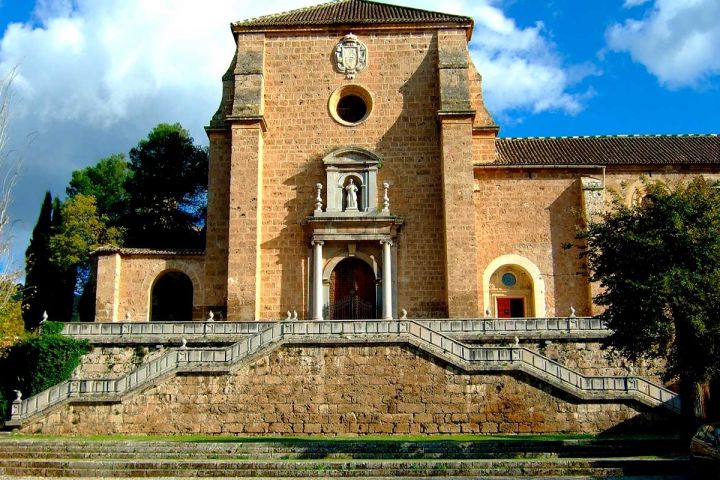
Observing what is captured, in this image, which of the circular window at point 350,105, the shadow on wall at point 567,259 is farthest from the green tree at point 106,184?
the shadow on wall at point 567,259

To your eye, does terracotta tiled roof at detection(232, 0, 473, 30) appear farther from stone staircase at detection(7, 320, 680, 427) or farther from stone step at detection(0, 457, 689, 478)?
stone step at detection(0, 457, 689, 478)

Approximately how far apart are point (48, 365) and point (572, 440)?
49.9 ft

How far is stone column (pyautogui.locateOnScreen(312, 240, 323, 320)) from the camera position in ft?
89.4

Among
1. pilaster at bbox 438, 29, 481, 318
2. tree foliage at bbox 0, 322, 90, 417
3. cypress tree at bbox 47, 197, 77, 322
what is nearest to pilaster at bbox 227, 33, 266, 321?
tree foliage at bbox 0, 322, 90, 417

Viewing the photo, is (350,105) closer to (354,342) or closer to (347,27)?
(347,27)

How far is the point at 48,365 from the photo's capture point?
22.6 meters

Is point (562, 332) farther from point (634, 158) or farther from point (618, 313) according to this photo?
point (634, 158)

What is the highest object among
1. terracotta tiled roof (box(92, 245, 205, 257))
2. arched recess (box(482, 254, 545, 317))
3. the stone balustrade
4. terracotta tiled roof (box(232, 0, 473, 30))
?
terracotta tiled roof (box(232, 0, 473, 30))

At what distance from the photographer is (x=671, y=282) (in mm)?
16531

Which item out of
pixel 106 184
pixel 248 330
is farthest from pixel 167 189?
pixel 248 330

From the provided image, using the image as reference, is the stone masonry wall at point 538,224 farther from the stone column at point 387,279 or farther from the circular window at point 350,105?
the circular window at point 350,105

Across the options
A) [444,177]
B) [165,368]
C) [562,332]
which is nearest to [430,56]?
[444,177]

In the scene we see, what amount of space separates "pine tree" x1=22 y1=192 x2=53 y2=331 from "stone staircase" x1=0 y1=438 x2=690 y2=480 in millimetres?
19660

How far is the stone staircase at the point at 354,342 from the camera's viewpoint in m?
19.8
